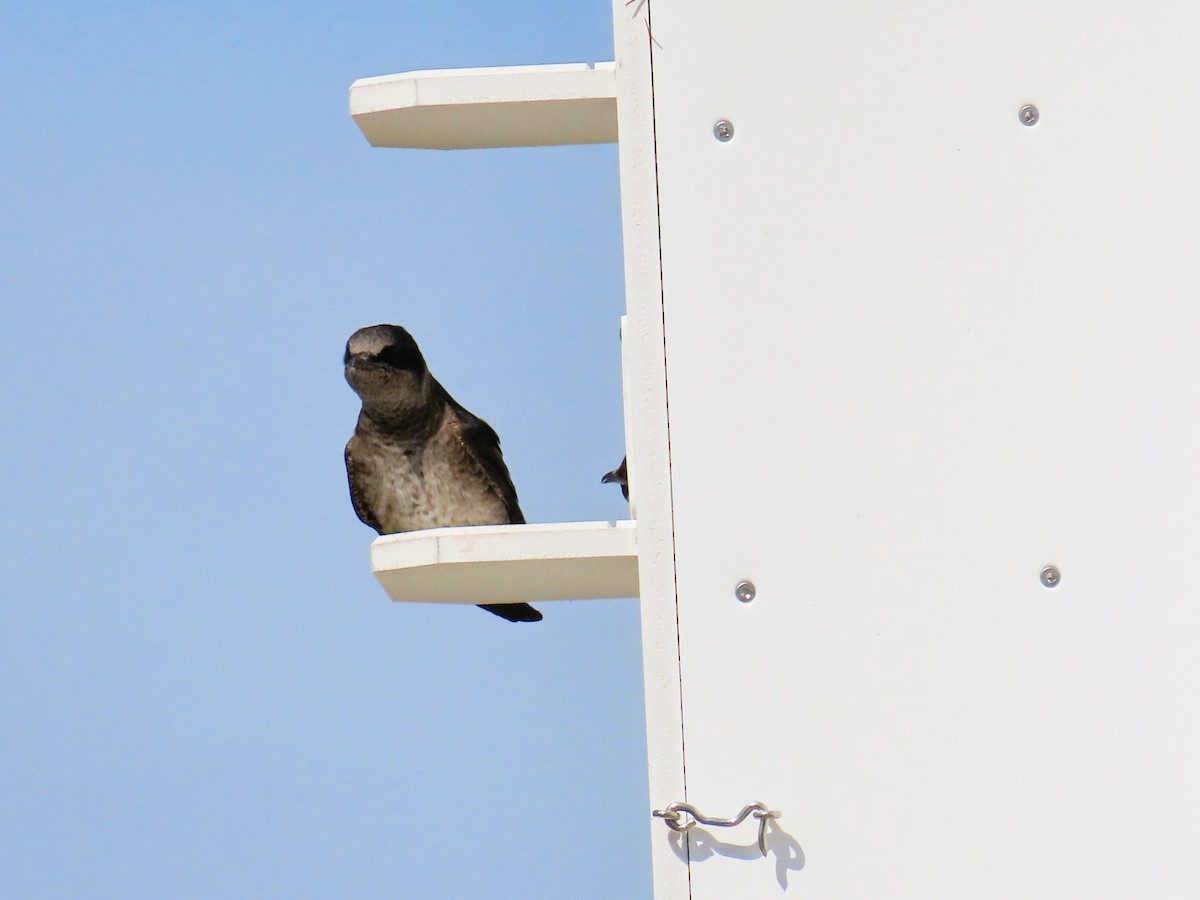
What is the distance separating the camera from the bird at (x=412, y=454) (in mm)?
4086

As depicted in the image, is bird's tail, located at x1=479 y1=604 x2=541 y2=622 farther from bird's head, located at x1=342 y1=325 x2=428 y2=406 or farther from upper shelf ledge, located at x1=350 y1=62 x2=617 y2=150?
upper shelf ledge, located at x1=350 y1=62 x2=617 y2=150

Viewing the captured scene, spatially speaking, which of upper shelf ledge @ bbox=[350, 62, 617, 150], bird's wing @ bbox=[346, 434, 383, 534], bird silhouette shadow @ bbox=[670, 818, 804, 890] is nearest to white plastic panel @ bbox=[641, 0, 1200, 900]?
bird silhouette shadow @ bbox=[670, 818, 804, 890]

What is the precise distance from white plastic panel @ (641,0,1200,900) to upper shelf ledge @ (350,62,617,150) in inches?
9.3

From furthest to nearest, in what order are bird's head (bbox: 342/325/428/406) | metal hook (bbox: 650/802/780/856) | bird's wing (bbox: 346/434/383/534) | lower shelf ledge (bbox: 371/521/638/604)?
bird's wing (bbox: 346/434/383/534), bird's head (bbox: 342/325/428/406), lower shelf ledge (bbox: 371/521/638/604), metal hook (bbox: 650/802/780/856)

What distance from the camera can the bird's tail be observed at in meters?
4.15

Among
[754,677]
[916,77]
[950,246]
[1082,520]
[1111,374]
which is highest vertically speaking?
[916,77]

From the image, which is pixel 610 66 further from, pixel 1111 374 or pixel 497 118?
pixel 1111 374

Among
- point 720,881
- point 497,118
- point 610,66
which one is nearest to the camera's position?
point 720,881

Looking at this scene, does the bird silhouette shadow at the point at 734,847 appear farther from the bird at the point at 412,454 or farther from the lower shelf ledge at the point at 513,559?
the bird at the point at 412,454

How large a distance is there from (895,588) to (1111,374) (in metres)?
0.36

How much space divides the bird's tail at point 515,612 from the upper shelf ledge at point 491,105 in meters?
1.53

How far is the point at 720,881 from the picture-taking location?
7.00ft

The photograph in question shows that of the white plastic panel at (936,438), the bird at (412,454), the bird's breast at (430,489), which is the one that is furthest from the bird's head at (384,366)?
the white plastic panel at (936,438)

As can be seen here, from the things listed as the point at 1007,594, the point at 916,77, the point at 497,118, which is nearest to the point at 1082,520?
the point at 1007,594
